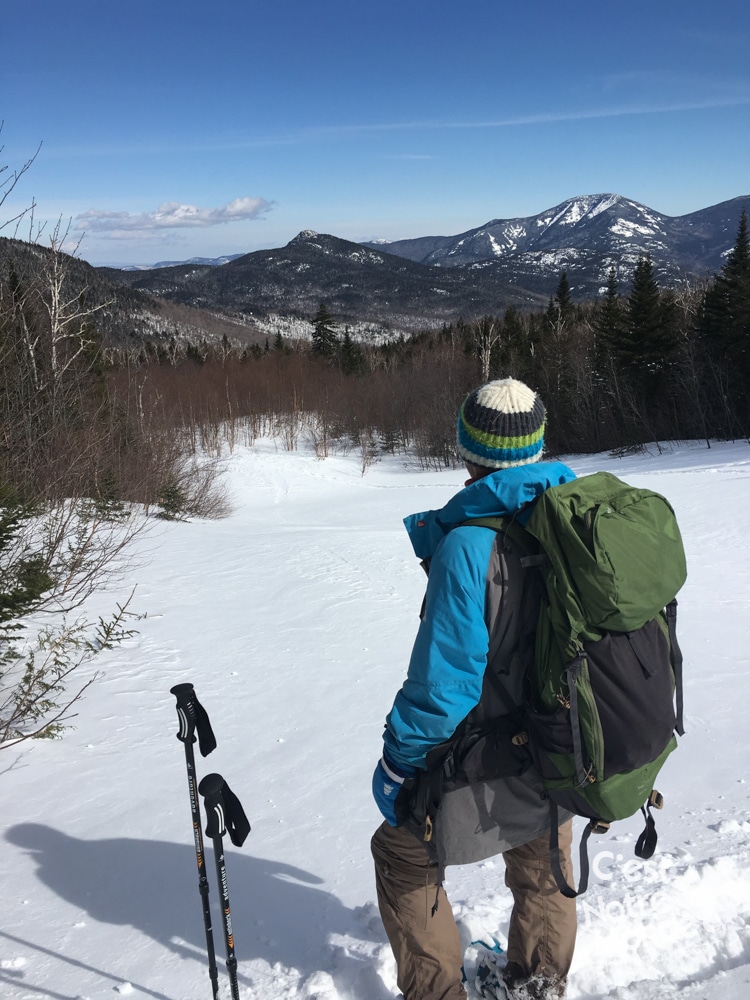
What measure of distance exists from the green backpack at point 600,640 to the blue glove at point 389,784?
39cm

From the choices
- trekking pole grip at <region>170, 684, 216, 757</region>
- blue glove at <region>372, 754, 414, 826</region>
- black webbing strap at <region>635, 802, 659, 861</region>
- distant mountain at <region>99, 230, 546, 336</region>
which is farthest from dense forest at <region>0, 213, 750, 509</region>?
distant mountain at <region>99, 230, 546, 336</region>

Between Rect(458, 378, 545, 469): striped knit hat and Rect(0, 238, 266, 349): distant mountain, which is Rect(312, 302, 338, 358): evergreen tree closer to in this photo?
Rect(0, 238, 266, 349): distant mountain

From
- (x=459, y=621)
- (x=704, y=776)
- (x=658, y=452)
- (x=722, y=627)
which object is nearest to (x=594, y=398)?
(x=658, y=452)

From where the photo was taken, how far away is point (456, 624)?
1742 mm

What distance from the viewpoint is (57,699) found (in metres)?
5.34

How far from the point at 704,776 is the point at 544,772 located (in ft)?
8.67

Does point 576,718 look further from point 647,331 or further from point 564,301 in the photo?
point 564,301

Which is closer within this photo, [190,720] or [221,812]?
[221,812]

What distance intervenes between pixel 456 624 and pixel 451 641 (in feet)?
0.16

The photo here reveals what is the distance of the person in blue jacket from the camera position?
177 centimetres

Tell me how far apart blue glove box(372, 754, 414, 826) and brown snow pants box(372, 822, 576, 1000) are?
0.09m

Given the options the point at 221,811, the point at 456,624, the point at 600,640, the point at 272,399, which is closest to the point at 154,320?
the point at 272,399

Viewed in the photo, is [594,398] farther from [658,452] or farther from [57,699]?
[57,699]

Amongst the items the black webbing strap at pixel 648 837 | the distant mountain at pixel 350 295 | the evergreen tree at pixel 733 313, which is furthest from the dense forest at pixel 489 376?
the distant mountain at pixel 350 295
